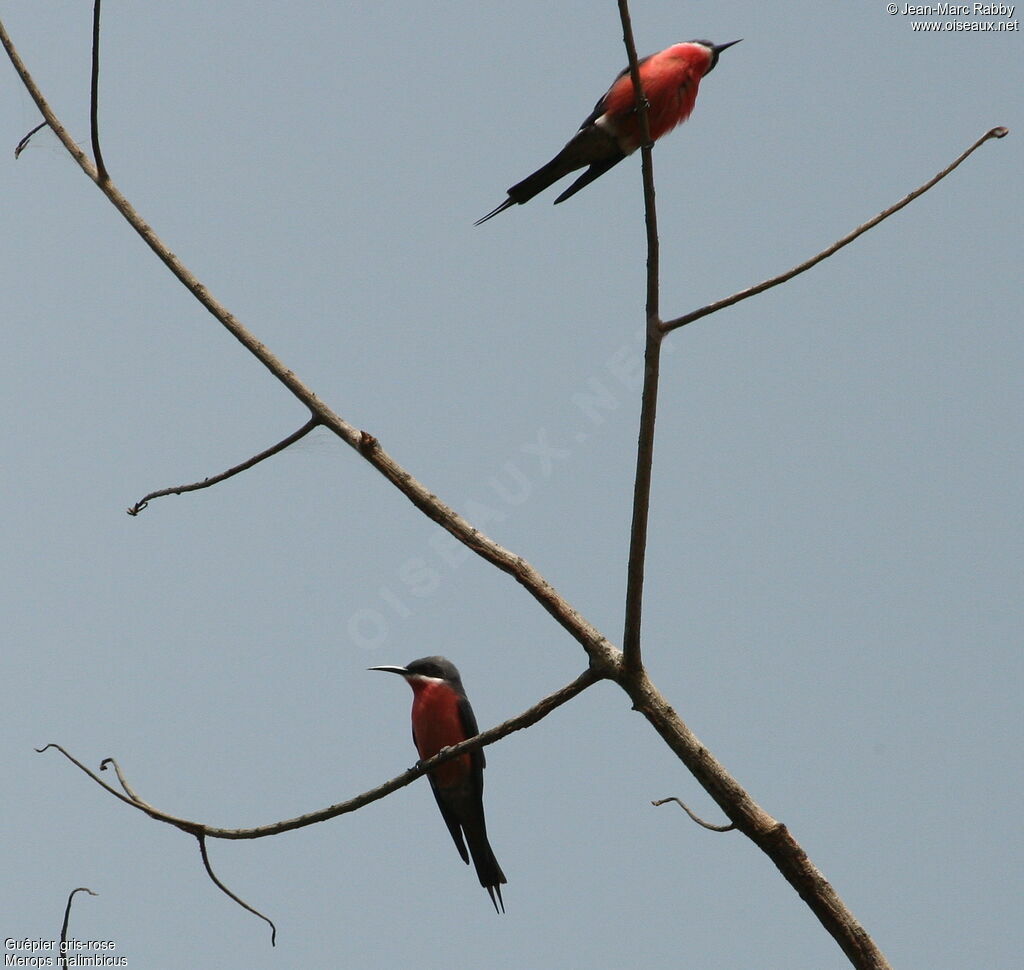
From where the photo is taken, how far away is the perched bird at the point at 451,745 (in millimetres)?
6172

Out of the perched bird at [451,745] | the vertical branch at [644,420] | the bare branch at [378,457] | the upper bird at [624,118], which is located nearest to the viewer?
the vertical branch at [644,420]

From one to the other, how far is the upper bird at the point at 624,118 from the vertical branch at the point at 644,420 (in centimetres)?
212

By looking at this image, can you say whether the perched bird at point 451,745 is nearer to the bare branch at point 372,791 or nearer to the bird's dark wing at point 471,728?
the bird's dark wing at point 471,728

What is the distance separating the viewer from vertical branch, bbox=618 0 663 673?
295cm

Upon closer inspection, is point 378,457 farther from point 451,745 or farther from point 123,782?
point 451,745

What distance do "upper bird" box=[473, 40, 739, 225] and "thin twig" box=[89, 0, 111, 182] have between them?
1907 millimetres

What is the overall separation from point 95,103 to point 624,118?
8.25 ft

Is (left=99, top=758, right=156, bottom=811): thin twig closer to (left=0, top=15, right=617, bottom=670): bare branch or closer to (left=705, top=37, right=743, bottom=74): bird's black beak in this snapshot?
(left=0, top=15, right=617, bottom=670): bare branch

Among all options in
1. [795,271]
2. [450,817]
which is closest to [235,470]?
[795,271]

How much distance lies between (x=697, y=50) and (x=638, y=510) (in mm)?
3266

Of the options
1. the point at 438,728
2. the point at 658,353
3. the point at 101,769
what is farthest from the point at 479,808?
the point at 658,353

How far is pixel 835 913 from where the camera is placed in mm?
3010

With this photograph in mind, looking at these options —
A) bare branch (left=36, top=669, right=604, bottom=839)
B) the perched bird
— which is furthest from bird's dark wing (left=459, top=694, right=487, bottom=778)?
bare branch (left=36, top=669, right=604, bottom=839)

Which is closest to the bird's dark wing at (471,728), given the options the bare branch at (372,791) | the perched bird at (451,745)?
the perched bird at (451,745)
